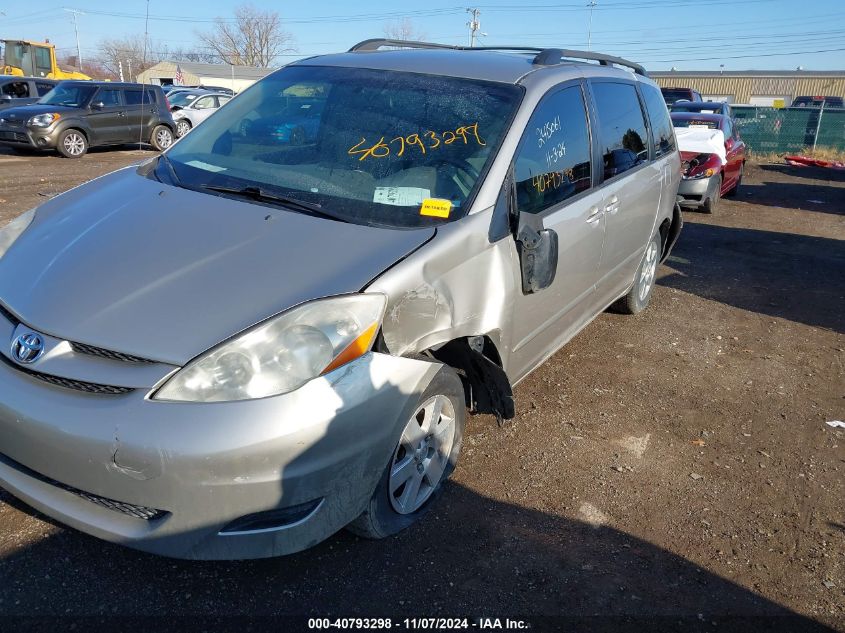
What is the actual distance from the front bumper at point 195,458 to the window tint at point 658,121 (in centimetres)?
372

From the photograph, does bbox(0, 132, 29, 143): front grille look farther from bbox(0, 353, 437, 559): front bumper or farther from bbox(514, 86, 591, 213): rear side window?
bbox(0, 353, 437, 559): front bumper

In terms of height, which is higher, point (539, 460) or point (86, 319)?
point (86, 319)

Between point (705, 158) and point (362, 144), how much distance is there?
8.74 meters

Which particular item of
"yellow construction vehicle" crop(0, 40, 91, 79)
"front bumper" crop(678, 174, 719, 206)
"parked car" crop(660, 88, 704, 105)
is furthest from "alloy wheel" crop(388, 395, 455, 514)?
"yellow construction vehicle" crop(0, 40, 91, 79)

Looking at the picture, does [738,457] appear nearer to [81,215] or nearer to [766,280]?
[81,215]

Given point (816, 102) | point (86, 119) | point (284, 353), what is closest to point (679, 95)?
point (86, 119)

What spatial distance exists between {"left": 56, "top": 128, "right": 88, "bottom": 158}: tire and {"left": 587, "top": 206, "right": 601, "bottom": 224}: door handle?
13.9 m

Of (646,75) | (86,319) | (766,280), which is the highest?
(646,75)

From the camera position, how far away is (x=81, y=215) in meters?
2.96

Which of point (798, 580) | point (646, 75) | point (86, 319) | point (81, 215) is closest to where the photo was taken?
point (86, 319)

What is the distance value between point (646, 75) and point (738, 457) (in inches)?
129

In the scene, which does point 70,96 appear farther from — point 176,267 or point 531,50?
point 176,267

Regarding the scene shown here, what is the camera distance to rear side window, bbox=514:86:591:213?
325 cm

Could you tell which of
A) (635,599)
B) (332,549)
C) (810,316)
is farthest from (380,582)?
(810,316)
